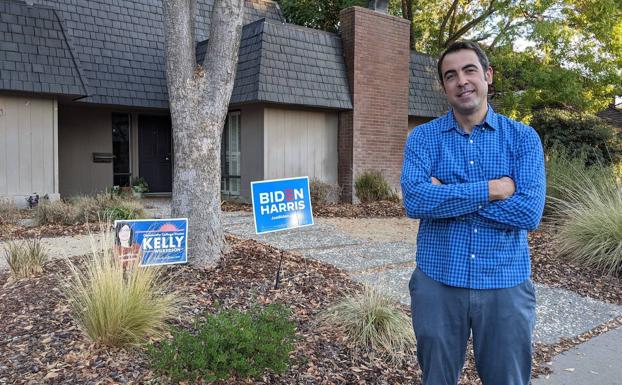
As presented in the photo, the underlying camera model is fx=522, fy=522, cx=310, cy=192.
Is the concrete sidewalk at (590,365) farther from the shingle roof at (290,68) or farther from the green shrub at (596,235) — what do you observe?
the shingle roof at (290,68)

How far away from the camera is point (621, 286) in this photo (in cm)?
585

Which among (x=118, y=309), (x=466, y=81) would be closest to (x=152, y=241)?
(x=118, y=309)

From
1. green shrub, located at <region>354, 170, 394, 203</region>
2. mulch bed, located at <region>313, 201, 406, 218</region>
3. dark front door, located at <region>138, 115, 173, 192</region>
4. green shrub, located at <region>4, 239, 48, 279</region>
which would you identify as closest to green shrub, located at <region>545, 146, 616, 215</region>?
mulch bed, located at <region>313, 201, 406, 218</region>

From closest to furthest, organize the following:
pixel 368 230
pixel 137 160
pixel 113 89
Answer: pixel 368 230, pixel 113 89, pixel 137 160

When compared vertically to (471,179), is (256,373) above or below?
below

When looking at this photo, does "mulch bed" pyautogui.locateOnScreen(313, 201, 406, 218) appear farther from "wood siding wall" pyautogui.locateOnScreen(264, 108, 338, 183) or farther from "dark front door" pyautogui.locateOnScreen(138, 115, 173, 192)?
"dark front door" pyautogui.locateOnScreen(138, 115, 173, 192)

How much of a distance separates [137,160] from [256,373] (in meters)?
12.4

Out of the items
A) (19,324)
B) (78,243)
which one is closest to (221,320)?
(19,324)

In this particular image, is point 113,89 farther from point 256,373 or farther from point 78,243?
point 256,373

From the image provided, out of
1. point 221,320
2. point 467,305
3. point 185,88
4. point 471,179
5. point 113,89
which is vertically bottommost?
point 221,320

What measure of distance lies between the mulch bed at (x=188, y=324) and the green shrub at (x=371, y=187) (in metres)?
6.78

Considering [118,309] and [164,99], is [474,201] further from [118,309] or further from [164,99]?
[164,99]

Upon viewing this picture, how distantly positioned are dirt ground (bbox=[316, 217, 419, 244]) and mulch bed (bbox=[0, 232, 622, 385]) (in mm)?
2681

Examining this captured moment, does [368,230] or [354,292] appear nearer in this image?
[354,292]
